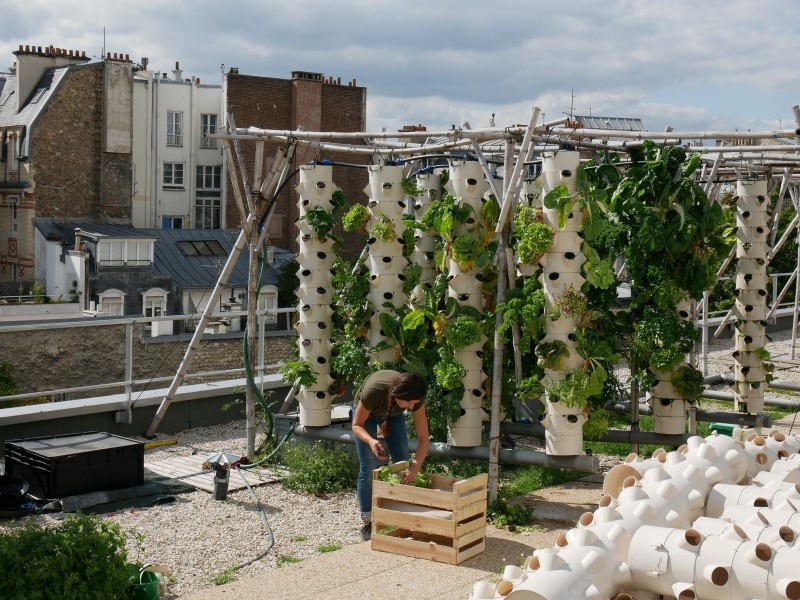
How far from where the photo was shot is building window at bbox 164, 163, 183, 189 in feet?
158

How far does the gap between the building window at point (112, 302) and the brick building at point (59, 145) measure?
13.3 ft

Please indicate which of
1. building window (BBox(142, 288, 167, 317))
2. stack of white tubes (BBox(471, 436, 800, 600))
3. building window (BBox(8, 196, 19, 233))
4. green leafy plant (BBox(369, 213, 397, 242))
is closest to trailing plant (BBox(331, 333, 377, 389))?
green leafy plant (BBox(369, 213, 397, 242))

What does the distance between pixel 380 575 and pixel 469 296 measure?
300cm

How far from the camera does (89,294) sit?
40031 millimetres

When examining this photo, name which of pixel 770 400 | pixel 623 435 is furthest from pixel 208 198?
pixel 623 435

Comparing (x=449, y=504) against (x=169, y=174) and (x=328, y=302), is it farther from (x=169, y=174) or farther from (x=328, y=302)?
(x=169, y=174)

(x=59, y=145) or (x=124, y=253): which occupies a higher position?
(x=59, y=145)

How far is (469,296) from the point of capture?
9531 millimetres

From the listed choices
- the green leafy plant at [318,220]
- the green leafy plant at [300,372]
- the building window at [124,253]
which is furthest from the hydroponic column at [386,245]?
the building window at [124,253]

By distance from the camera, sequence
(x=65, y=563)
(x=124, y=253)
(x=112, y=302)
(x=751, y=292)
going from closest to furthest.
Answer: (x=65, y=563), (x=751, y=292), (x=112, y=302), (x=124, y=253)

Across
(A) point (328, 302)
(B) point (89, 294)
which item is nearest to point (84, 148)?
(B) point (89, 294)

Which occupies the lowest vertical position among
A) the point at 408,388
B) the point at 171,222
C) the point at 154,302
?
the point at 154,302

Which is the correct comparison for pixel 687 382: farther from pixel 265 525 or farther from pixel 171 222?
pixel 171 222

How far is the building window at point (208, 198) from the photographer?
49156 mm
